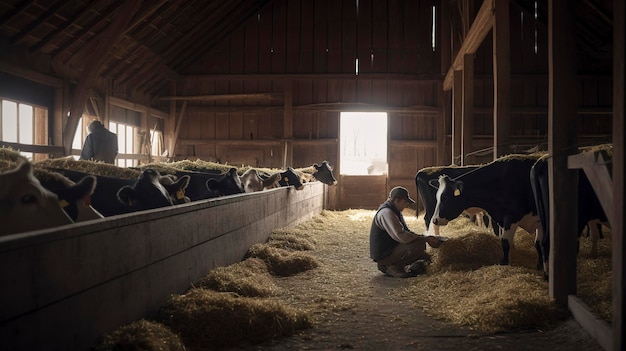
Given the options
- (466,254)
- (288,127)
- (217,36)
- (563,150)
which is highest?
(217,36)

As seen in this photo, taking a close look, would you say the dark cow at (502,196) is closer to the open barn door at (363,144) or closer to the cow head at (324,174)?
the cow head at (324,174)

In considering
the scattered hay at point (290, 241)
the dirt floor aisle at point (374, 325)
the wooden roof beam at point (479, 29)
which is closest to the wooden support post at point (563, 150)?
the dirt floor aisle at point (374, 325)

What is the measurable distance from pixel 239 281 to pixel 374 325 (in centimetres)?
140

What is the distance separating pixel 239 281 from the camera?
5105mm

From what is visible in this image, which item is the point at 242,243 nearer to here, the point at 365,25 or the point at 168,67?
the point at 168,67

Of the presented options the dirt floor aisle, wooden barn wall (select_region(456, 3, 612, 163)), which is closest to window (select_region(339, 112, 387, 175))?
wooden barn wall (select_region(456, 3, 612, 163))

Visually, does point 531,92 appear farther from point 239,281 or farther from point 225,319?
point 225,319

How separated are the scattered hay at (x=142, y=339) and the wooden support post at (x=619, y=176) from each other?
2.54 metres

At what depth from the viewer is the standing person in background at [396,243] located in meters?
6.43

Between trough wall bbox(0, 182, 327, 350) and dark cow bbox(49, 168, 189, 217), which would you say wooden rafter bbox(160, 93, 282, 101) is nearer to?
dark cow bbox(49, 168, 189, 217)

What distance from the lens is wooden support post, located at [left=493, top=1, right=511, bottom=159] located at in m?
8.43

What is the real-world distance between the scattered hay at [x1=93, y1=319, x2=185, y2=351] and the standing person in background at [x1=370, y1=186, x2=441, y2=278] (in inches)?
132

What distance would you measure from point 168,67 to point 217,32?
1.95 m

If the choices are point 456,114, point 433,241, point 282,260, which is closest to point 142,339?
point 282,260
